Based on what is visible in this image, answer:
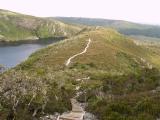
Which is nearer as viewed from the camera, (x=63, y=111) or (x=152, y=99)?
(x=152, y=99)

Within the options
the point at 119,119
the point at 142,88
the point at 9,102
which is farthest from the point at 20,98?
the point at 142,88

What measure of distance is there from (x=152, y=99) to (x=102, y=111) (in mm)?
4163

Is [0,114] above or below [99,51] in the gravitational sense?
above

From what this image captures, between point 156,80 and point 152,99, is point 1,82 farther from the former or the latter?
point 156,80

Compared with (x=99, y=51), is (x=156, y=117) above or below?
above

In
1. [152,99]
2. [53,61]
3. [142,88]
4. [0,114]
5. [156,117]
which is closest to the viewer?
[156,117]

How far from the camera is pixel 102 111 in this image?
29.8 metres

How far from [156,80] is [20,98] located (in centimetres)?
1990

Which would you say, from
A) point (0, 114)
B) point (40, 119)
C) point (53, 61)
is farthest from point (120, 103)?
point (53, 61)

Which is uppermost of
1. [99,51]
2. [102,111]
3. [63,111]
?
[102,111]

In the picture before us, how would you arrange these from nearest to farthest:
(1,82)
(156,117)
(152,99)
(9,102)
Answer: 1. (156,117)
2. (152,99)
3. (9,102)
4. (1,82)

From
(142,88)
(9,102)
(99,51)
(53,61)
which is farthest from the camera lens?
(99,51)

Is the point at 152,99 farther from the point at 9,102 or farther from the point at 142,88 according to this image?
the point at 142,88

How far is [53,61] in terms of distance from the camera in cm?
12181
